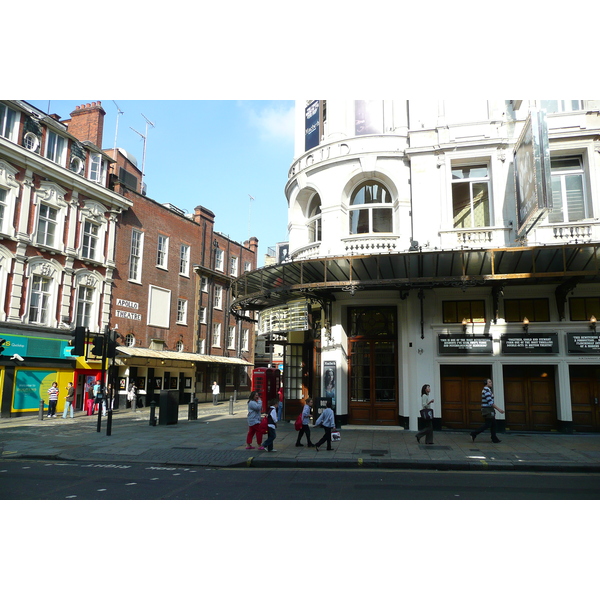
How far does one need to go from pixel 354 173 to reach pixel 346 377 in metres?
7.20

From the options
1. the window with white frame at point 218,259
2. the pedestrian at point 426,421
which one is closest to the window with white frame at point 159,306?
the window with white frame at point 218,259

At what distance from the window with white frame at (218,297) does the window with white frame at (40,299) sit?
50.4 feet

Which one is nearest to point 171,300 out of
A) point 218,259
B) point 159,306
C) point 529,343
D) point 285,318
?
point 159,306

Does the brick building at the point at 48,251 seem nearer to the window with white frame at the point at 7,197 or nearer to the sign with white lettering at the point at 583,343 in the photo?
the window with white frame at the point at 7,197

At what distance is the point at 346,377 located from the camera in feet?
53.7

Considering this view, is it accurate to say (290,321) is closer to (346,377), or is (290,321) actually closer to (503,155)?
(346,377)

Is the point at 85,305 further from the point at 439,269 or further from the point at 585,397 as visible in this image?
the point at 585,397

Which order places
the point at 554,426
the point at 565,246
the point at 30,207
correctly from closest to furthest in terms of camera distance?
the point at 565,246, the point at 554,426, the point at 30,207

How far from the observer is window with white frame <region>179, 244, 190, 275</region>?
35.0 m

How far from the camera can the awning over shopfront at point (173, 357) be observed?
27188 mm

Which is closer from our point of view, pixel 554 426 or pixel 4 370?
pixel 554 426

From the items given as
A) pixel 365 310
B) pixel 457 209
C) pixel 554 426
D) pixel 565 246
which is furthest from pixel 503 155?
pixel 554 426

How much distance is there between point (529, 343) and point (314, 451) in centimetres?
788

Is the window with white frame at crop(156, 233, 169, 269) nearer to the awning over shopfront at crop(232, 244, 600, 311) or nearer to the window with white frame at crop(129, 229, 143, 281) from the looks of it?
the window with white frame at crop(129, 229, 143, 281)
